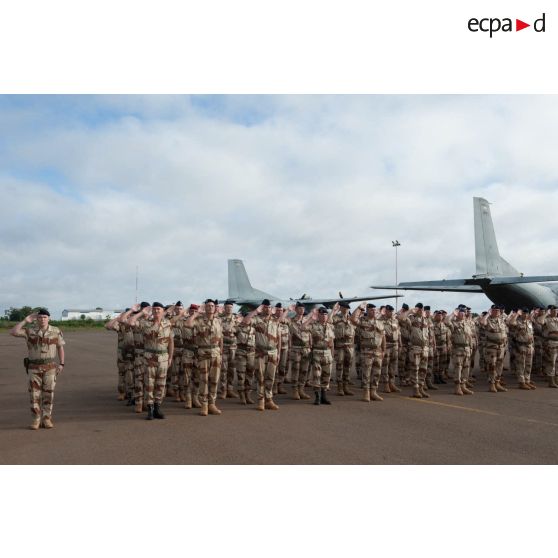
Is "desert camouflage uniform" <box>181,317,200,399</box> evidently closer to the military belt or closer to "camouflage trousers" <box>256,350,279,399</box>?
"camouflage trousers" <box>256,350,279,399</box>

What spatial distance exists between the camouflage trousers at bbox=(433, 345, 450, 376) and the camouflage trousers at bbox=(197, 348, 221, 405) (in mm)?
6233

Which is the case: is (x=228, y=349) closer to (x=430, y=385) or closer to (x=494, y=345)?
(x=430, y=385)

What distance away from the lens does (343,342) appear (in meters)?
10.4

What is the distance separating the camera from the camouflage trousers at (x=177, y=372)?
9.94 meters

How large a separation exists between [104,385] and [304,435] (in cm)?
729

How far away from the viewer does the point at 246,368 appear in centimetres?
929

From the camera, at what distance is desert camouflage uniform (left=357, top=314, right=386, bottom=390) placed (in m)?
9.75

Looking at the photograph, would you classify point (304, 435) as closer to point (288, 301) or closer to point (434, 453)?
point (434, 453)

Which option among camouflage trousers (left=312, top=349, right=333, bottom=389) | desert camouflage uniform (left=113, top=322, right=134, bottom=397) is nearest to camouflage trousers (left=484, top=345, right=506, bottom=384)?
camouflage trousers (left=312, top=349, right=333, bottom=389)

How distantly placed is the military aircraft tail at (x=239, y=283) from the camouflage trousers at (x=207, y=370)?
2590 cm

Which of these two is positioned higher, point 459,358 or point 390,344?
point 390,344

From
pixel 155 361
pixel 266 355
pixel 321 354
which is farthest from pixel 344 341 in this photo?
pixel 155 361

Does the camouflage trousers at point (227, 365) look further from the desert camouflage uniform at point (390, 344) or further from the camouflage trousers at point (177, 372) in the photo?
the desert camouflage uniform at point (390, 344)

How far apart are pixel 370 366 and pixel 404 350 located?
2684mm
